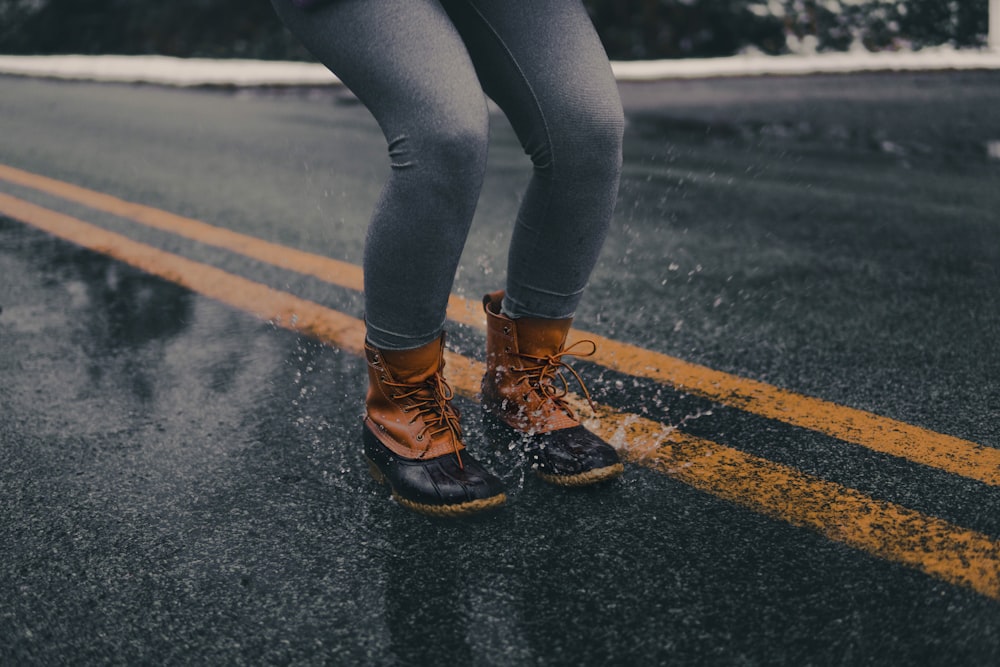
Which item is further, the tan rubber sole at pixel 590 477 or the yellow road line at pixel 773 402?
the yellow road line at pixel 773 402

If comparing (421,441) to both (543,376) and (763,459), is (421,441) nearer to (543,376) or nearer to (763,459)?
(543,376)

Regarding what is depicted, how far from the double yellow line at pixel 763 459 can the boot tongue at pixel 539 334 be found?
26cm

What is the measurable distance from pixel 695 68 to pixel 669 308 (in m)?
6.95

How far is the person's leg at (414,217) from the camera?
1.61 meters

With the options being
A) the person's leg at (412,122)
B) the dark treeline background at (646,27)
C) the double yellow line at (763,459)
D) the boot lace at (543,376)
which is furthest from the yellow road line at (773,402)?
the dark treeline background at (646,27)

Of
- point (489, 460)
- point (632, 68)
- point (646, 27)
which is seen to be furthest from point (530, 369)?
point (646, 27)

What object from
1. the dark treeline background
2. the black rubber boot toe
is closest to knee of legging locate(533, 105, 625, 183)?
the black rubber boot toe

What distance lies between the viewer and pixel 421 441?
1866 millimetres

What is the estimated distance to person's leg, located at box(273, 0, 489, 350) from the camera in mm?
1606

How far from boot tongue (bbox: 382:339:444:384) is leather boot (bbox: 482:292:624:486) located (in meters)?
0.20

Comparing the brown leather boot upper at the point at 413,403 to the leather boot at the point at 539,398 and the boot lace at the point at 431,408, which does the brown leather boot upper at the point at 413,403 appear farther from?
the leather boot at the point at 539,398

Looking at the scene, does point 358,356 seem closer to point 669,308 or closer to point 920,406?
point 669,308

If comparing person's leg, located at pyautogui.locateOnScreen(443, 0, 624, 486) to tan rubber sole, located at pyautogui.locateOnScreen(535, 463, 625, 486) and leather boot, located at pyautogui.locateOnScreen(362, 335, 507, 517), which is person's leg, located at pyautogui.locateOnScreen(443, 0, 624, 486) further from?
leather boot, located at pyautogui.locateOnScreen(362, 335, 507, 517)

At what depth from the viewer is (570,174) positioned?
6.07ft
